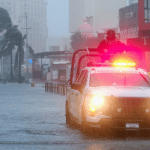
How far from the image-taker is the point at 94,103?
11.9 metres

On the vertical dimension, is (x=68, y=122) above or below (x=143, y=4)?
below

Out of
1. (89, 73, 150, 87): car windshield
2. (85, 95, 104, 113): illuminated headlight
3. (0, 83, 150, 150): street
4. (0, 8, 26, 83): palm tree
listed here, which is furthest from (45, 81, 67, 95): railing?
(0, 8, 26, 83): palm tree

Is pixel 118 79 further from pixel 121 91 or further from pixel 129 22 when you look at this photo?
pixel 129 22

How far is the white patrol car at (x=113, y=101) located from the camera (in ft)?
38.0

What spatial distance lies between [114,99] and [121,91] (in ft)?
1.02

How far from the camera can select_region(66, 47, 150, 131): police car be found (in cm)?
1159

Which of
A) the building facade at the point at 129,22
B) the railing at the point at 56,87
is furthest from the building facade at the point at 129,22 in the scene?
the railing at the point at 56,87

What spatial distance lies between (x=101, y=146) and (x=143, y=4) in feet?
171

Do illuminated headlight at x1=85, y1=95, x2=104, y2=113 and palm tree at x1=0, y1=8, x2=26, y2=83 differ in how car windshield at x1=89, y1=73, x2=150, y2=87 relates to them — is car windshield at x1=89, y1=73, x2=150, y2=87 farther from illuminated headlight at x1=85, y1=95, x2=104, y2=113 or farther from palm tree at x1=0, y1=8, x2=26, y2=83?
palm tree at x1=0, y1=8, x2=26, y2=83

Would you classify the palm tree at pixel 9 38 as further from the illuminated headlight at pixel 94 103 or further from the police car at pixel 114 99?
the illuminated headlight at pixel 94 103

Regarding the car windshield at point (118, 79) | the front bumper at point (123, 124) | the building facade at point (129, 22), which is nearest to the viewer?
the front bumper at point (123, 124)

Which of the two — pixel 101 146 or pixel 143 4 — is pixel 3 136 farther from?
pixel 143 4

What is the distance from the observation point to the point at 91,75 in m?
13.1

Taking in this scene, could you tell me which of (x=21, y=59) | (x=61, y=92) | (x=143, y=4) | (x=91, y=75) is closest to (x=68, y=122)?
(x=91, y=75)
